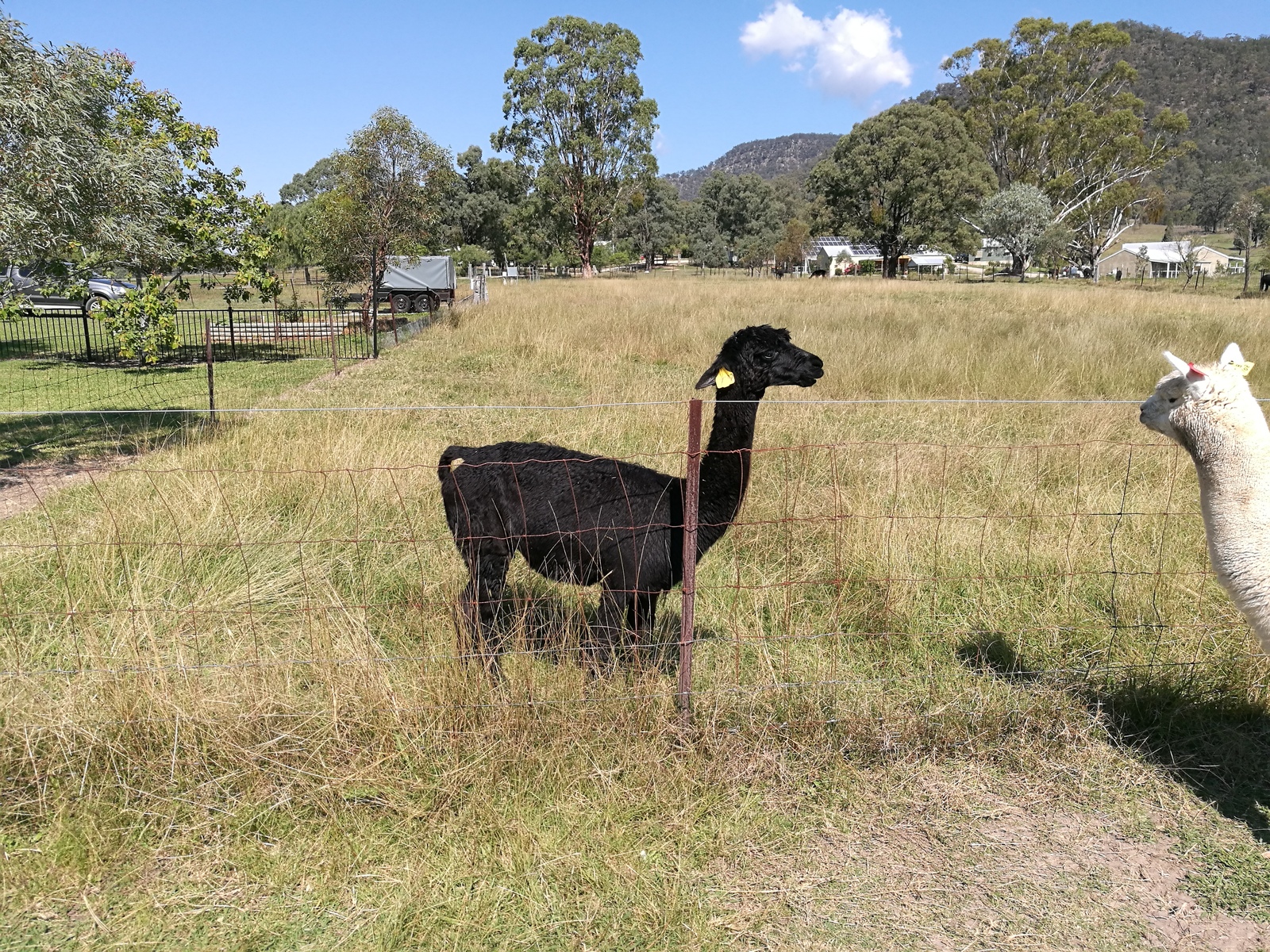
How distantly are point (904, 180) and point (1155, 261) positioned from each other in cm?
3359

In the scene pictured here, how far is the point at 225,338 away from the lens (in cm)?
2047

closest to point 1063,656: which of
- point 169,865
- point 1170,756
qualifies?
point 1170,756

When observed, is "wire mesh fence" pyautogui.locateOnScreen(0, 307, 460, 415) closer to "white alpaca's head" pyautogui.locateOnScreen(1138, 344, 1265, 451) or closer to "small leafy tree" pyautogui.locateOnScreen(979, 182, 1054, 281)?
"white alpaca's head" pyautogui.locateOnScreen(1138, 344, 1265, 451)

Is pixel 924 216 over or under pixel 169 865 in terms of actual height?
over

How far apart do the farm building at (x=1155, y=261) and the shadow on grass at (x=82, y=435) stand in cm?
7577

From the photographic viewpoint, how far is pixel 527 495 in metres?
3.75

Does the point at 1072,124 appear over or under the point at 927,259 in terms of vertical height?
over

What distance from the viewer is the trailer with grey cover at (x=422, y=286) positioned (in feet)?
88.8

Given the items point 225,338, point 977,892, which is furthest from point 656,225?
point 977,892

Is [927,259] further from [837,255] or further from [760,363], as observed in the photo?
[760,363]

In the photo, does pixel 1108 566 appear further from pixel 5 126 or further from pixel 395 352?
pixel 395 352

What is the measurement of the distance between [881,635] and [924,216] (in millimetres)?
54965

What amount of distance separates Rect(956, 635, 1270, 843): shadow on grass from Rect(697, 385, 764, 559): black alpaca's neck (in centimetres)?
157

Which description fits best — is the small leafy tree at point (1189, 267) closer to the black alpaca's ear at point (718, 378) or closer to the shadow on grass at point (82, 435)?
the shadow on grass at point (82, 435)
